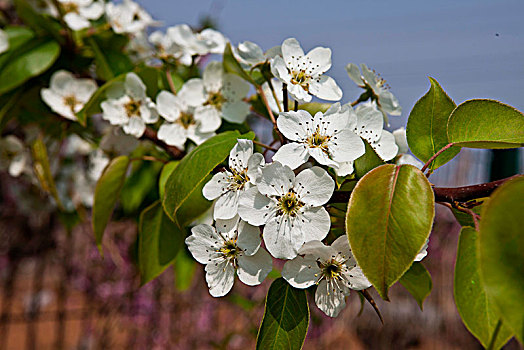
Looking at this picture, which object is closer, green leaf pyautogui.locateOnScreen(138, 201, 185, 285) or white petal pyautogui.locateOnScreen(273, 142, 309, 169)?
white petal pyautogui.locateOnScreen(273, 142, 309, 169)

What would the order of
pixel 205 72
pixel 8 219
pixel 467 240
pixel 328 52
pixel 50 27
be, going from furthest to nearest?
pixel 8 219
pixel 50 27
pixel 205 72
pixel 328 52
pixel 467 240

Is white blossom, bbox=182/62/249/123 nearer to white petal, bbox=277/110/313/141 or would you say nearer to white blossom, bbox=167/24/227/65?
white blossom, bbox=167/24/227/65

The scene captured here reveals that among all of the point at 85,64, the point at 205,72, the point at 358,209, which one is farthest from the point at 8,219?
the point at 358,209

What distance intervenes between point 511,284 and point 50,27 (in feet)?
2.91

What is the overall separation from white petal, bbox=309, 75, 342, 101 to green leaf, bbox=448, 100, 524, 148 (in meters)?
0.16

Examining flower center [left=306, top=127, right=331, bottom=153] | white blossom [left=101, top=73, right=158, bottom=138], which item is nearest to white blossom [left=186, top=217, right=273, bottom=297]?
flower center [left=306, top=127, right=331, bottom=153]

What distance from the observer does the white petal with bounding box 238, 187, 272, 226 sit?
0.46 metres

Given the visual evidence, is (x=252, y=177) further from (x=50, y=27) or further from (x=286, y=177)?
(x=50, y=27)

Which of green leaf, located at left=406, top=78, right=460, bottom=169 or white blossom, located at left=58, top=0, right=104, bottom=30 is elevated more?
green leaf, located at left=406, top=78, right=460, bottom=169

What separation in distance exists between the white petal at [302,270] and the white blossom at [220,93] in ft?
1.02

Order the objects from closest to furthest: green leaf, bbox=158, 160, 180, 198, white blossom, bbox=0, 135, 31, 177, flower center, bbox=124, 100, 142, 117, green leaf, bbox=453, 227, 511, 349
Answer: green leaf, bbox=453, 227, 511, 349
green leaf, bbox=158, 160, 180, 198
flower center, bbox=124, 100, 142, 117
white blossom, bbox=0, 135, 31, 177

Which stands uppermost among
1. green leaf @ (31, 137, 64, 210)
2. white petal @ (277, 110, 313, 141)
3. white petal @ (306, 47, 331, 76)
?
white petal @ (306, 47, 331, 76)

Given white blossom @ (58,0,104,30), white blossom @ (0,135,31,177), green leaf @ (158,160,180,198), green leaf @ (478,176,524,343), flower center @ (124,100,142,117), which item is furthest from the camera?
white blossom @ (0,135,31,177)

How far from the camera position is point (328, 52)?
0.61 m
